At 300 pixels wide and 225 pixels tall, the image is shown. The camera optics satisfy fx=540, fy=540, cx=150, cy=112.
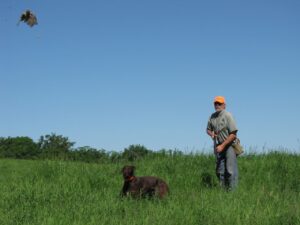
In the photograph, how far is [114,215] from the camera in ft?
28.9

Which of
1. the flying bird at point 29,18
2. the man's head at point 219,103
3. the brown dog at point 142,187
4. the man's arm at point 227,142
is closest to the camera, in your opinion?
the flying bird at point 29,18

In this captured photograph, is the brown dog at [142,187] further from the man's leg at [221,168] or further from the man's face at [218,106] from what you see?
the man's face at [218,106]

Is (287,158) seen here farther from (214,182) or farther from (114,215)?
(114,215)

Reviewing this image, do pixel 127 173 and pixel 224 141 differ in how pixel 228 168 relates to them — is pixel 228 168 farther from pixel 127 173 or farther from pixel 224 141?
pixel 127 173

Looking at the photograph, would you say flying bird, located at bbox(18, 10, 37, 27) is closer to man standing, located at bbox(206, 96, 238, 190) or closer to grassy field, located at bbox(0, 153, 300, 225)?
grassy field, located at bbox(0, 153, 300, 225)

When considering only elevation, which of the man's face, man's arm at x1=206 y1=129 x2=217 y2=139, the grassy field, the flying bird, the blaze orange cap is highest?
the blaze orange cap

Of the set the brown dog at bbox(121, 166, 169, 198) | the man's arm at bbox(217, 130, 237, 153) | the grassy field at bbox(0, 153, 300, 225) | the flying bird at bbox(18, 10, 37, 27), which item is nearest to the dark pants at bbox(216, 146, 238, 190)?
the man's arm at bbox(217, 130, 237, 153)

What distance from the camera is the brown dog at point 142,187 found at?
10.7 metres

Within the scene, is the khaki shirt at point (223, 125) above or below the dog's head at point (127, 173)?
above

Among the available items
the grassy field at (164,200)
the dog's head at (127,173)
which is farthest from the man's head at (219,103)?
the dog's head at (127,173)

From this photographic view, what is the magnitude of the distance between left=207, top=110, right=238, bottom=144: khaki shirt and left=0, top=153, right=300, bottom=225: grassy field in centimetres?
125

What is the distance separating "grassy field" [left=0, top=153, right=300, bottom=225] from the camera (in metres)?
8.51

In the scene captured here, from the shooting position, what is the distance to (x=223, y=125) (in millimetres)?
12172

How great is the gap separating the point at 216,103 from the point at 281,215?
13.3 feet
